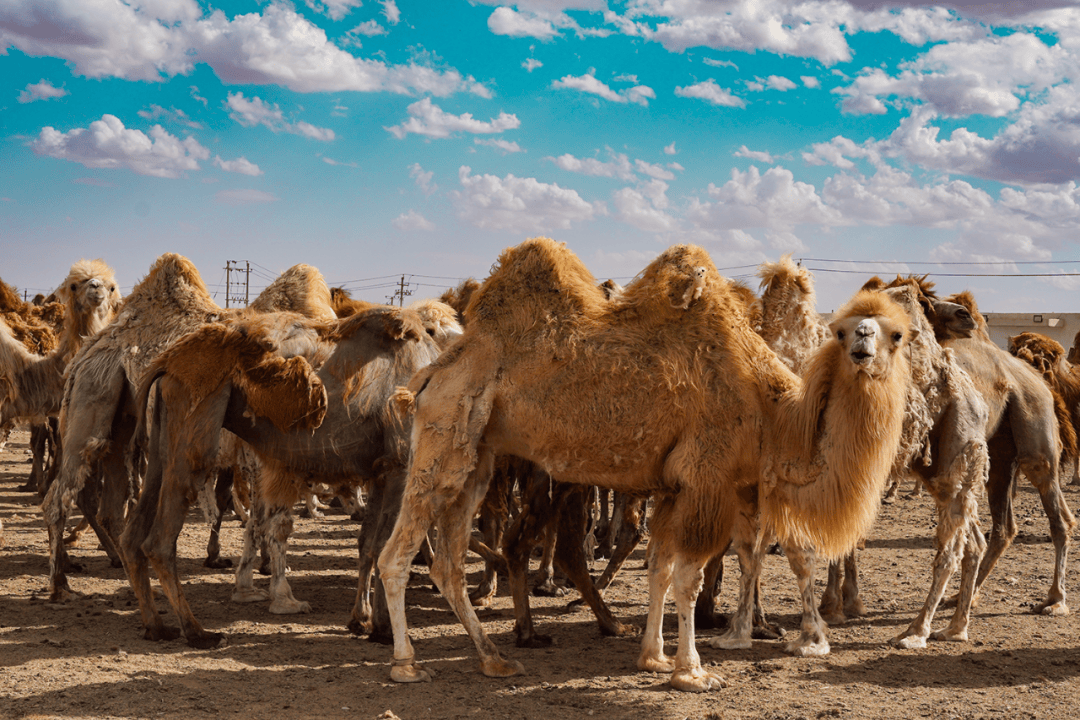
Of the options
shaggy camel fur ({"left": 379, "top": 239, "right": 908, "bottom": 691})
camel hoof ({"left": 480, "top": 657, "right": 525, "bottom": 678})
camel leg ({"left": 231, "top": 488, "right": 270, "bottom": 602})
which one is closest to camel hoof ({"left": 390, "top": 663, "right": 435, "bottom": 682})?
shaggy camel fur ({"left": 379, "top": 239, "right": 908, "bottom": 691})

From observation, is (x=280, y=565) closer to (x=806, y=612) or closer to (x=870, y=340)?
(x=806, y=612)

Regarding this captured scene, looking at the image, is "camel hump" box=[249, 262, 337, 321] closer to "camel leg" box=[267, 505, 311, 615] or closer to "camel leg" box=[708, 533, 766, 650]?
"camel leg" box=[267, 505, 311, 615]

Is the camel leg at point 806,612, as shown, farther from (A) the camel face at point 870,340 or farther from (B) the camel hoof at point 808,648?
(A) the camel face at point 870,340

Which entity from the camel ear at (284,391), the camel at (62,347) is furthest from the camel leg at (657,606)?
the camel at (62,347)

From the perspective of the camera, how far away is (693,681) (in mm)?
5656

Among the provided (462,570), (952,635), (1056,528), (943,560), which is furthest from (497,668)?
(1056,528)

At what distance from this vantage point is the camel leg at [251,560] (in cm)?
805

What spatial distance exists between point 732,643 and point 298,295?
5.18 meters

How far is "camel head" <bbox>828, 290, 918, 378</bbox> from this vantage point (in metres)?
5.15

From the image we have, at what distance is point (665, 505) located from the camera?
5.90 m

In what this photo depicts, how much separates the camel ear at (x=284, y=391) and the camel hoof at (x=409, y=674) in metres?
1.98

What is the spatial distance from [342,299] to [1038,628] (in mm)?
8264

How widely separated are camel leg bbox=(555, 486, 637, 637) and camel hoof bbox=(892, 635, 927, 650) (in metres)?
2.06

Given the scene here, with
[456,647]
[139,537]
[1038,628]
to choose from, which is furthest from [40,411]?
[1038,628]
